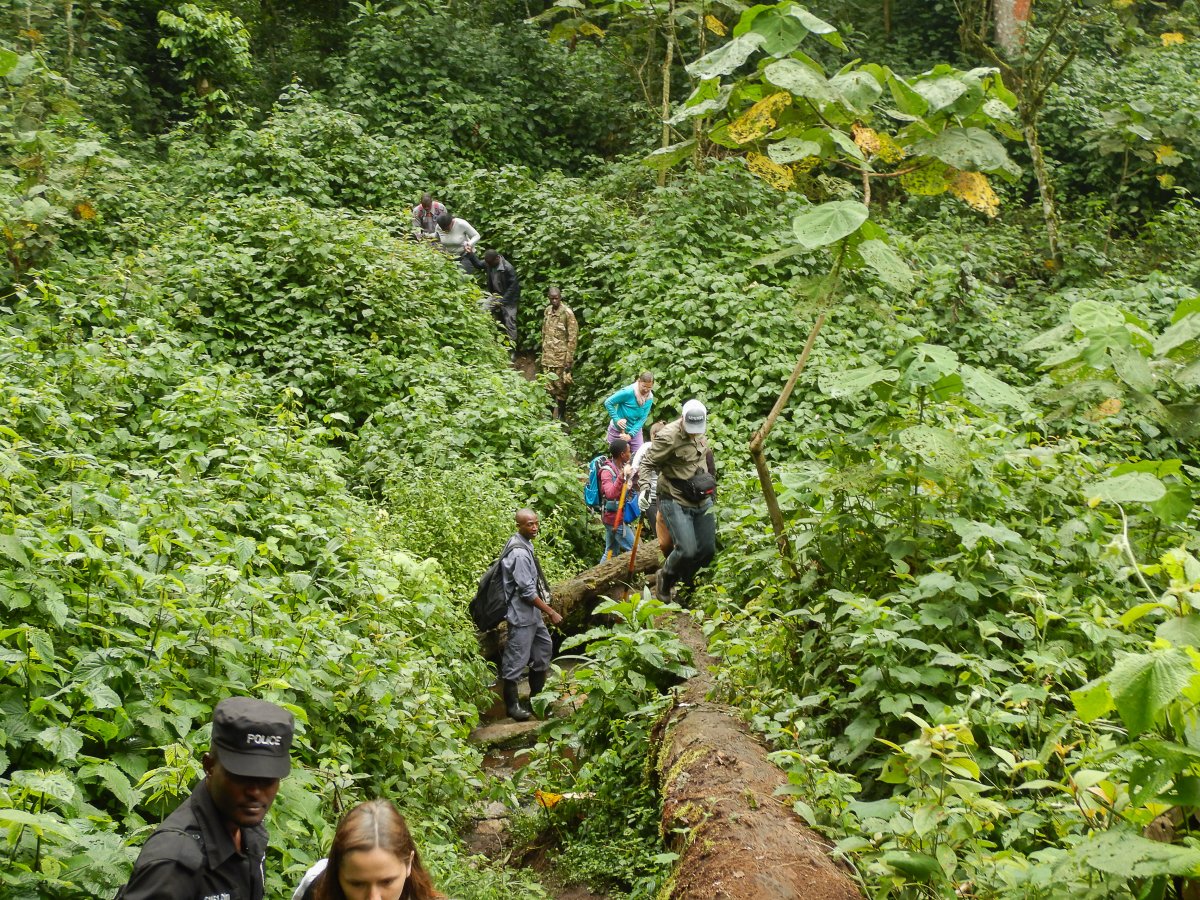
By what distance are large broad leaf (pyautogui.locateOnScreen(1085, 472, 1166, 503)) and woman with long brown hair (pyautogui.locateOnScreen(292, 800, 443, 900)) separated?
333 cm

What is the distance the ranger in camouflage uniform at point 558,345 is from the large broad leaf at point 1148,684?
39.4 feet

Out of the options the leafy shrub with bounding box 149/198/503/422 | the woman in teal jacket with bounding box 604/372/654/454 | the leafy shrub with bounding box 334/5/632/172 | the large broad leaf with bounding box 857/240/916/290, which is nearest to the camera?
the large broad leaf with bounding box 857/240/916/290

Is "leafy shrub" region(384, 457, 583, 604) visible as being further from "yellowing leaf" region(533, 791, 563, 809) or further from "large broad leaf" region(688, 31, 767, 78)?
"large broad leaf" region(688, 31, 767, 78)

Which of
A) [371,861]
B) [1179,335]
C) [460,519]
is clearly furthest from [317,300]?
[371,861]

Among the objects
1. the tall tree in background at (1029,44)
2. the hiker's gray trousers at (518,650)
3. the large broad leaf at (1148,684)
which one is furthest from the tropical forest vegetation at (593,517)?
the tall tree in background at (1029,44)

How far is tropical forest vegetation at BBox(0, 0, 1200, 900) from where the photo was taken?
12.6 feet

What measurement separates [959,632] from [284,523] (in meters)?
4.31

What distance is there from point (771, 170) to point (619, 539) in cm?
567

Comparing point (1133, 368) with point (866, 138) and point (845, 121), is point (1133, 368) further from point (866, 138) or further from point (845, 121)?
point (845, 121)

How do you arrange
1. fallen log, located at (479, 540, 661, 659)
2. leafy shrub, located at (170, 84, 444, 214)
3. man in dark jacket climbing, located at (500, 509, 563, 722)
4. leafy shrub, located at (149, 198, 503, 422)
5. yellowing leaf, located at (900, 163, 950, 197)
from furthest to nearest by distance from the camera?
leafy shrub, located at (170, 84, 444, 214), leafy shrub, located at (149, 198, 503, 422), fallen log, located at (479, 540, 661, 659), man in dark jacket climbing, located at (500, 509, 563, 722), yellowing leaf, located at (900, 163, 950, 197)

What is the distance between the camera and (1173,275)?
15070 millimetres

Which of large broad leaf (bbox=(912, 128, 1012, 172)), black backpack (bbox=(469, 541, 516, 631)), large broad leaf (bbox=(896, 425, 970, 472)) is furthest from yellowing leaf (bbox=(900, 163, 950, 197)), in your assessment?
black backpack (bbox=(469, 541, 516, 631))

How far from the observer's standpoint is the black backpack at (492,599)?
8.20 metres

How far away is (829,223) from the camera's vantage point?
4836mm
